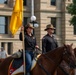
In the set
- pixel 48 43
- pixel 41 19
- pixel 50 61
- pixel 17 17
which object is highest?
pixel 41 19

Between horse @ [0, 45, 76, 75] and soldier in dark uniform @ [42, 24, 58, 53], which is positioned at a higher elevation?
soldier in dark uniform @ [42, 24, 58, 53]

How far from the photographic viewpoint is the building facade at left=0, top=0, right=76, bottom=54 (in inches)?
1655

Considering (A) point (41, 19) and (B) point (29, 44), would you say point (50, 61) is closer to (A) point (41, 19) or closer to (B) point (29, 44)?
(B) point (29, 44)

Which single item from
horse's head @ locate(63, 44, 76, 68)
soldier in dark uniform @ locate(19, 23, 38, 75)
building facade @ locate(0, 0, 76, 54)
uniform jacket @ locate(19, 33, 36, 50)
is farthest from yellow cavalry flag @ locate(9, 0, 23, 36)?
building facade @ locate(0, 0, 76, 54)

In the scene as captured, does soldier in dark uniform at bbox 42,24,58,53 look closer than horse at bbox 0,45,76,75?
No

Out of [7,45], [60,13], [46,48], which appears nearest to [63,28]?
[60,13]

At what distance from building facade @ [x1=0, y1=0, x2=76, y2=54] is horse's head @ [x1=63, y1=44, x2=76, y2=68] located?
101ft

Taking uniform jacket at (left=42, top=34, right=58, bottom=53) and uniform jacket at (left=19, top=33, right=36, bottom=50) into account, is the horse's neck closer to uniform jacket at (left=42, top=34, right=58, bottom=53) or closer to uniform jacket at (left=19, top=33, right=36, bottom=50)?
uniform jacket at (left=19, top=33, right=36, bottom=50)

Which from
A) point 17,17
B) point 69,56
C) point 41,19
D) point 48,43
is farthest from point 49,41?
point 41,19

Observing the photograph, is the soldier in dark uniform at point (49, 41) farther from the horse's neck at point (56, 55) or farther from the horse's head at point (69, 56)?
the horse's head at point (69, 56)

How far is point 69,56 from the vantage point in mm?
10758

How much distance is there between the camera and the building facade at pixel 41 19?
42.0 m

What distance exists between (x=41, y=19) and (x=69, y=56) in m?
33.1

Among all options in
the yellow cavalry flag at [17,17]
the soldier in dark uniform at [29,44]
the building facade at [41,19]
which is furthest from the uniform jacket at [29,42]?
the building facade at [41,19]
